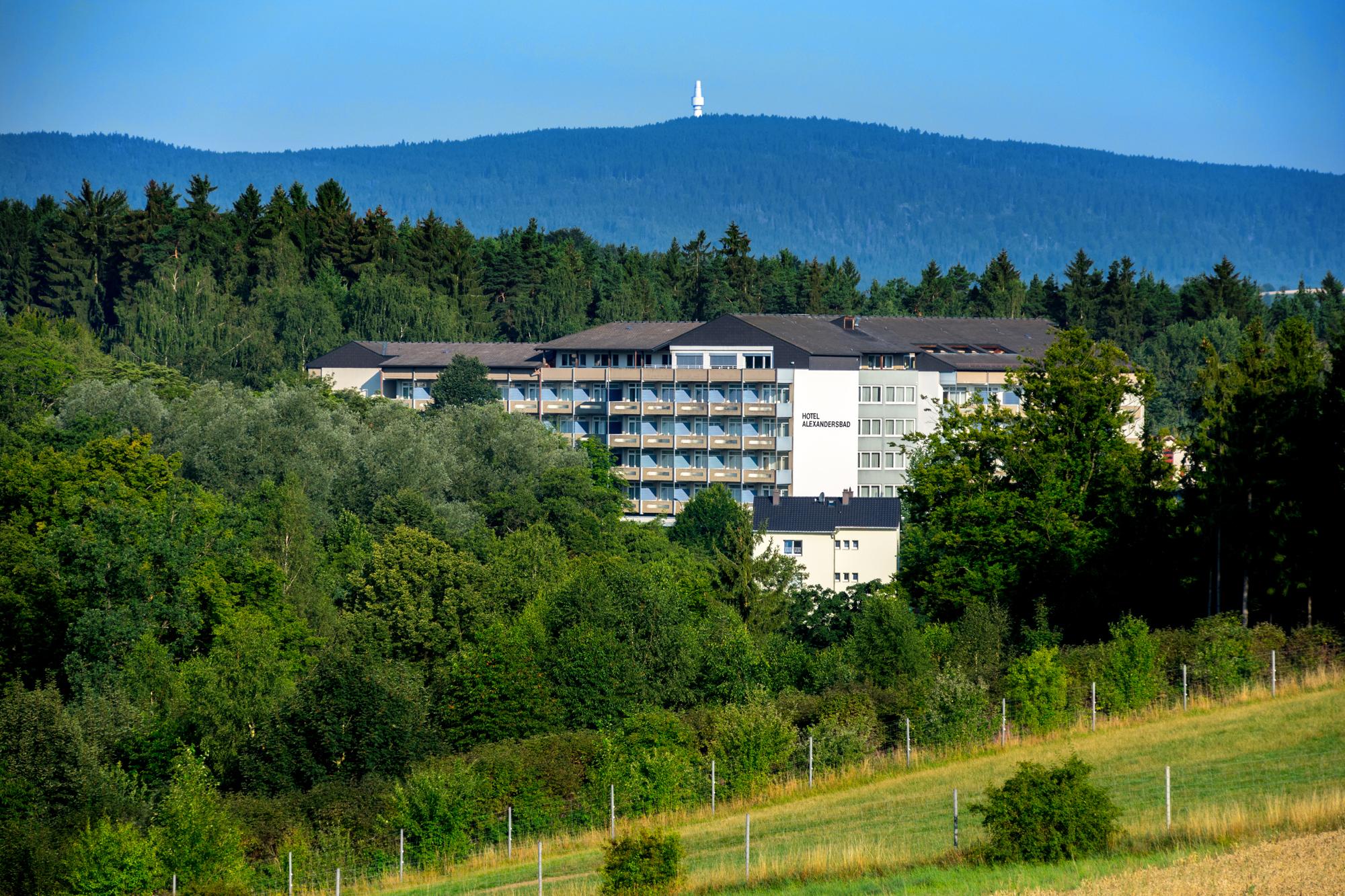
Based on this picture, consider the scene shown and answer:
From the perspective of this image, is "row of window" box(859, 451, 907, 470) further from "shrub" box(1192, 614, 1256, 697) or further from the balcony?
"shrub" box(1192, 614, 1256, 697)

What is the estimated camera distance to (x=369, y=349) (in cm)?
12988

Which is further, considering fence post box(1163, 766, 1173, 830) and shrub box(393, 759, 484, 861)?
shrub box(393, 759, 484, 861)

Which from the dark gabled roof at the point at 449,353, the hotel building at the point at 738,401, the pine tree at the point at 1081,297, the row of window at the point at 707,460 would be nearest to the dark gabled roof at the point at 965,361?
the hotel building at the point at 738,401

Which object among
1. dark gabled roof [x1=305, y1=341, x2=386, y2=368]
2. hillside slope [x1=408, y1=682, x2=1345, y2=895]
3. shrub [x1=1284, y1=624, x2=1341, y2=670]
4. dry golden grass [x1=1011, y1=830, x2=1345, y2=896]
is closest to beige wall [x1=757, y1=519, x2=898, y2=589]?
dark gabled roof [x1=305, y1=341, x2=386, y2=368]

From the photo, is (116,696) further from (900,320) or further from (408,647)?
(900,320)

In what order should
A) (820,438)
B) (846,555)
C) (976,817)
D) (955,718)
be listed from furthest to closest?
(820,438), (846,555), (955,718), (976,817)

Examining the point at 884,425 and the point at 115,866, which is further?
the point at 884,425

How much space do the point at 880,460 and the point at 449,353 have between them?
1329 inches

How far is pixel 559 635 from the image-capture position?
54.6 m

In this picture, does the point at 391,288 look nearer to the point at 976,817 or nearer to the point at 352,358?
the point at 352,358

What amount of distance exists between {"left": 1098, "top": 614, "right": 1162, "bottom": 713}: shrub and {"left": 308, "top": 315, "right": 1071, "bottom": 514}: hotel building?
7120cm

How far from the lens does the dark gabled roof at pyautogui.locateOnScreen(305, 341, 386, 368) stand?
5089 inches

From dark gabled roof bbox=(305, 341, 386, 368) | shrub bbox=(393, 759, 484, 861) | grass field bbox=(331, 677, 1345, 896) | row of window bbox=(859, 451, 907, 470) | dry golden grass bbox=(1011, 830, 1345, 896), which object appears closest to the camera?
dry golden grass bbox=(1011, 830, 1345, 896)

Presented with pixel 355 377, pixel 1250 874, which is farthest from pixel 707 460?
pixel 1250 874
